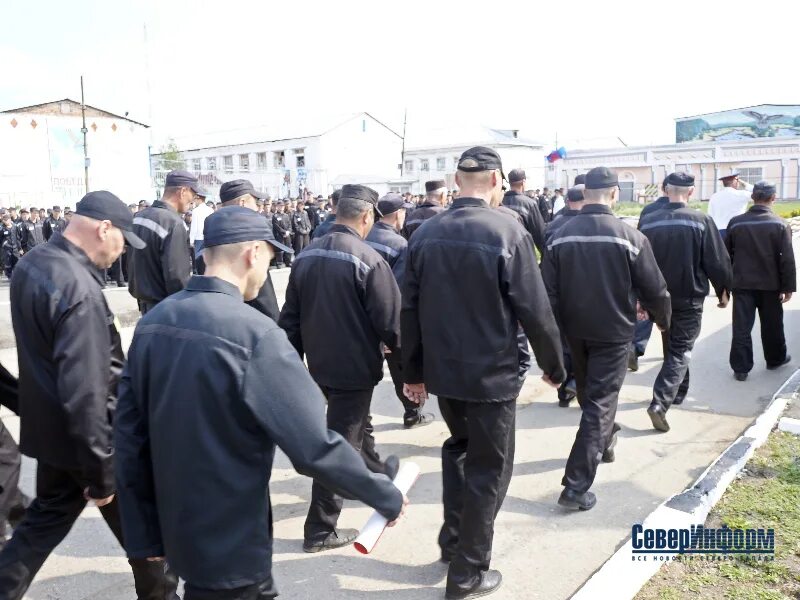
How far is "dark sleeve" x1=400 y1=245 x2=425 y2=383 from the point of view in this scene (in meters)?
3.68

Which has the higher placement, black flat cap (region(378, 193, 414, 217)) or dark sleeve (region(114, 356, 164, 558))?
black flat cap (region(378, 193, 414, 217))

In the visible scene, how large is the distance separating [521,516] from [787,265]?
442cm

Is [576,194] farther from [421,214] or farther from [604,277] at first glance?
[604,277]

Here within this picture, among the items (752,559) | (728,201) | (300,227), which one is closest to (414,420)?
(752,559)

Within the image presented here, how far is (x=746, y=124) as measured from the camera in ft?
196

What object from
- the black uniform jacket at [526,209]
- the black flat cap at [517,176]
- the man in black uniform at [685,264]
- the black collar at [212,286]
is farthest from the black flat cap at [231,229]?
the black flat cap at [517,176]

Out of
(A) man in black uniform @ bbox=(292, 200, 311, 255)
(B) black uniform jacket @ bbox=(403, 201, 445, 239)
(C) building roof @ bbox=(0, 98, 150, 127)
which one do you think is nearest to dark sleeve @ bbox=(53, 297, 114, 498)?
(B) black uniform jacket @ bbox=(403, 201, 445, 239)

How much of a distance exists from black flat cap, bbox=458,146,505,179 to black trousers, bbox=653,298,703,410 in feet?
9.33

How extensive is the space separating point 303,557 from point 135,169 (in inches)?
1790

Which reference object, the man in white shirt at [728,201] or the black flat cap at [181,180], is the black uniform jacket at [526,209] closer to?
the man in white shirt at [728,201]

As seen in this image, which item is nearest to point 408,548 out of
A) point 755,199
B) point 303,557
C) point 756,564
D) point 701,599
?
point 303,557

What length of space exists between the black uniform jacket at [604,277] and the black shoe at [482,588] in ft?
5.74

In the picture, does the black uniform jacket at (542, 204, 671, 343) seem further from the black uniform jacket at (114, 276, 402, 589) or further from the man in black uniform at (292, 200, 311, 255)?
the man in black uniform at (292, 200, 311, 255)

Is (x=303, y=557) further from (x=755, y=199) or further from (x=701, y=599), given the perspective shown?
(x=755, y=199)
